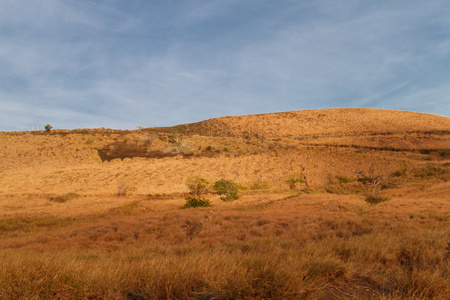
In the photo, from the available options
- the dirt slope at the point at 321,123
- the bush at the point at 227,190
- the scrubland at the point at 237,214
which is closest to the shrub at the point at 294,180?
the scrubland at the point at 237,214

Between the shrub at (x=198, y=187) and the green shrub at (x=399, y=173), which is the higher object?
the green shrub at (x=399, y=173)

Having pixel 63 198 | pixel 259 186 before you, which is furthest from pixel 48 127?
pixel 259 186

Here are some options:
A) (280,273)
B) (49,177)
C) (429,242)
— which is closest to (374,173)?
(429,242)

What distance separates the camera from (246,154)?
42.0 m

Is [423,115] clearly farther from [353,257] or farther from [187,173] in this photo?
[353,257]

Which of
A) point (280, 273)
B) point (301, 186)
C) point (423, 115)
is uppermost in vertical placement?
point (423, 115)

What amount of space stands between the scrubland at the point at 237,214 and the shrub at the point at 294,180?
231 millimetres

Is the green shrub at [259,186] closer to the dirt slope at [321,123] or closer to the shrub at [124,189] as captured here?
the shrub at [124,189]

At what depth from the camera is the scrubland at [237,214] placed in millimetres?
2965

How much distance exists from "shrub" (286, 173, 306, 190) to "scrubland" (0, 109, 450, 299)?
231 mm

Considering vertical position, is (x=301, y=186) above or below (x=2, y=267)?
below

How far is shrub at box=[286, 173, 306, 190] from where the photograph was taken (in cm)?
3073

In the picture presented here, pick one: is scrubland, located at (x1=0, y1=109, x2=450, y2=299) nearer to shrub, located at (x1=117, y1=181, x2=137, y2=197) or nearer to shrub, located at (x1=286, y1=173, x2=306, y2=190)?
shrub, located at (x1=117, y1=181, x2=137, y2=197)

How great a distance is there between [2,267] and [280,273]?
3150mm
